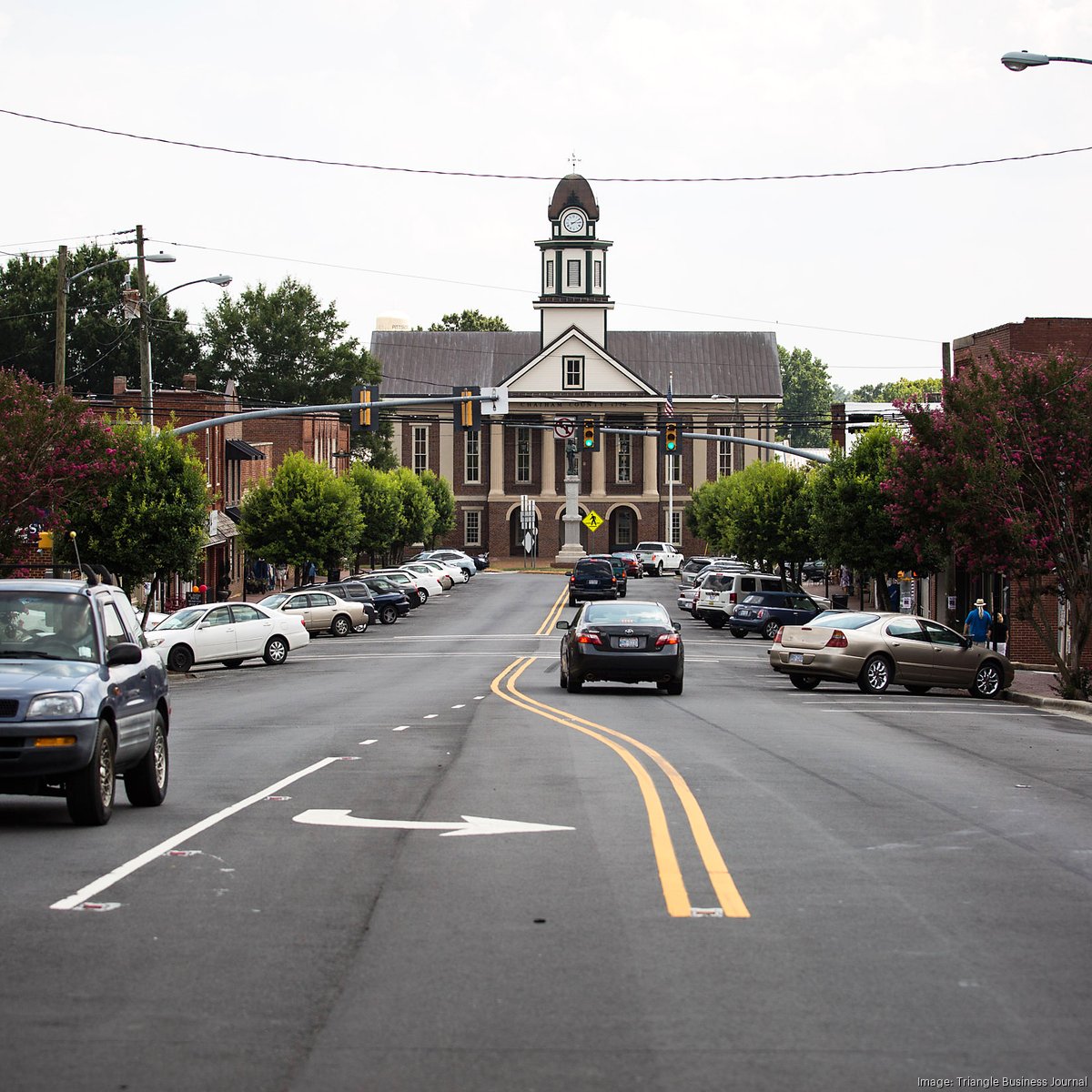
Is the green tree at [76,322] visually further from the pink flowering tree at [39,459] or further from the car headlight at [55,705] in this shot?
the car headlight at [55,705]

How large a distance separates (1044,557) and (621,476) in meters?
86.3

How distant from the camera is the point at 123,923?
26.1 feet

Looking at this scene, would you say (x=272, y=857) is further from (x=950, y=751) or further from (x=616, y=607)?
(x=616, y=607)

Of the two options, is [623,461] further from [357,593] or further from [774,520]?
[357,593]

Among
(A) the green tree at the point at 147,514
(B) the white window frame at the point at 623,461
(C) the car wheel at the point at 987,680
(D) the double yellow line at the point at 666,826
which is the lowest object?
(C) the car wheel at the point at 987,680

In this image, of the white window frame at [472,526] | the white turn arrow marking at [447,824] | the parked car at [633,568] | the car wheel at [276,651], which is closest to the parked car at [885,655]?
the car wheel at [276,651]

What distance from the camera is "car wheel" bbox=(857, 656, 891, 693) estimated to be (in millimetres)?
27344

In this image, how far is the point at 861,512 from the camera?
141ft

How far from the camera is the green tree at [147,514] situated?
117 feet

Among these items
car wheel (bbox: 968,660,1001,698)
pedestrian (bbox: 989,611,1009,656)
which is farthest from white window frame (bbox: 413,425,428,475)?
car wheel (bbox: 968,660,1001,698)

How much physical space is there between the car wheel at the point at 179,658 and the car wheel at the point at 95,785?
920 inches

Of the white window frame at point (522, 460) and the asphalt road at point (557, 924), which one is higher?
the white window frame at point (522, 460)

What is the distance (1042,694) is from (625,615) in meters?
8.16

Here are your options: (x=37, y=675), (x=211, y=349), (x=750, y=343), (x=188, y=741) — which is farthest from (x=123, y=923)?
(x=750, y=343)
